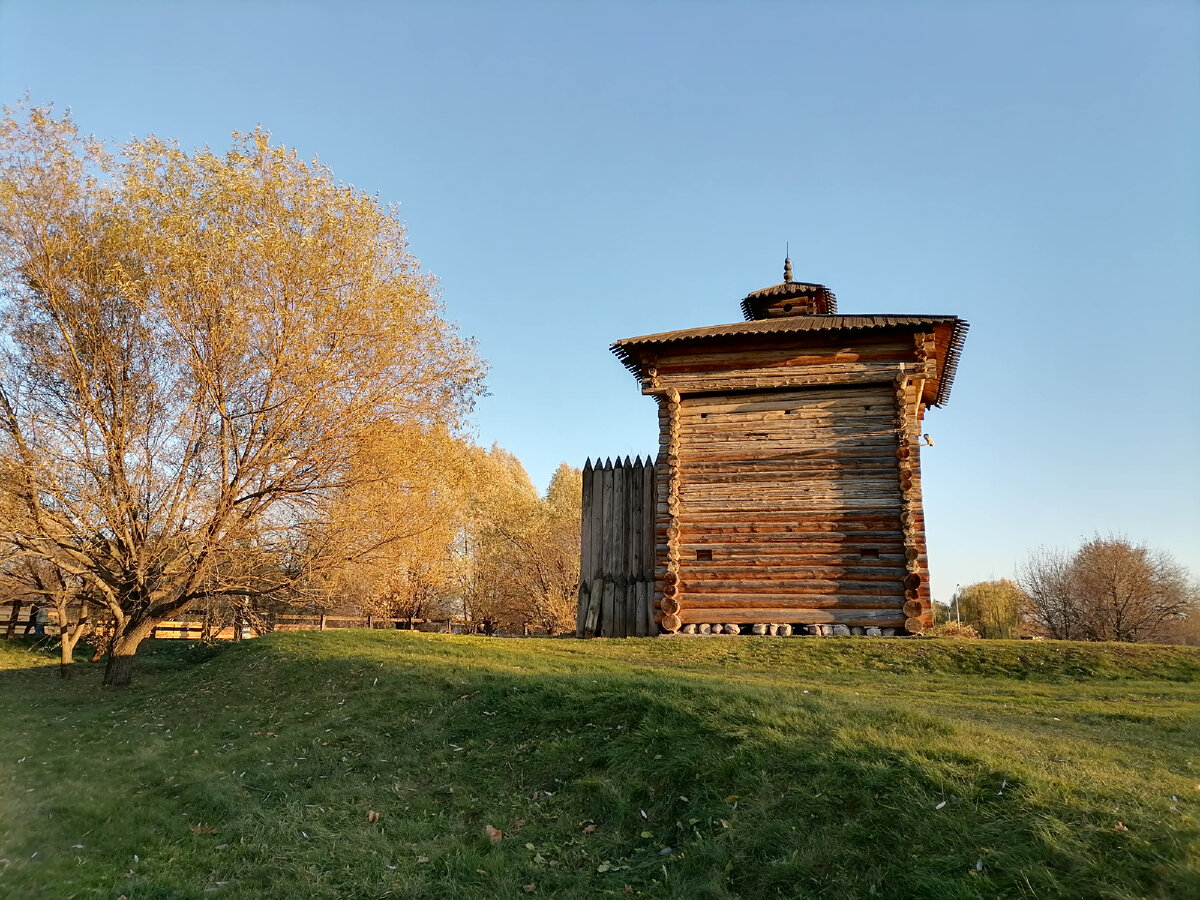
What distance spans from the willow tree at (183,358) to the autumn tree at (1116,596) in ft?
113

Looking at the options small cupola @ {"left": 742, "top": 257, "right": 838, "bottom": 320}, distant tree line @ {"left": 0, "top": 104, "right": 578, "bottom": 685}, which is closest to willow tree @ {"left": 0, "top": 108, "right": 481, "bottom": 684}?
distant tree line @ {"left": 0, "top": 104, "right": 578, "bottom": 685}

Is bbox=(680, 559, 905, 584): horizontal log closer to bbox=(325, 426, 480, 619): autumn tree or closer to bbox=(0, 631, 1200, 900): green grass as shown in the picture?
bbox=(0, 631, 1200, 900): green grass

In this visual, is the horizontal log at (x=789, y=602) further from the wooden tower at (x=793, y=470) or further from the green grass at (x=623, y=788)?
the green grass at (x=623, y=788)

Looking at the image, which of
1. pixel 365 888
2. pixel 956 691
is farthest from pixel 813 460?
pixel 365 888

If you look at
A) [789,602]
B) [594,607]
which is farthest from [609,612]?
[789,602]

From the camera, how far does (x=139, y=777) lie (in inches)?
380

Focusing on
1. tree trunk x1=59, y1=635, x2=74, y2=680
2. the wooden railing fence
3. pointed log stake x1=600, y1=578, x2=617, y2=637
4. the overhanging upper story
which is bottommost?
tree trunk x1=59, y1=635, x2=74, y2=680

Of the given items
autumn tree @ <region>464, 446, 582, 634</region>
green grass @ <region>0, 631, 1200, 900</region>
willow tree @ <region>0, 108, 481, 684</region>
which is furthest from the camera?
autumn tree @ <region>464, 446, 582, 634</region>

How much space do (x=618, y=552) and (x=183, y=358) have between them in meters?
11.8

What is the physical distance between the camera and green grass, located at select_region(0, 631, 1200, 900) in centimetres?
519

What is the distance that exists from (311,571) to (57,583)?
31.2 feet

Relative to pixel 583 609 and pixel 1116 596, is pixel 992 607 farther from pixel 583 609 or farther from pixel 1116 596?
pixel 583 609

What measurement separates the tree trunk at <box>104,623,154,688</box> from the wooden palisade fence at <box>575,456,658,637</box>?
427 inches

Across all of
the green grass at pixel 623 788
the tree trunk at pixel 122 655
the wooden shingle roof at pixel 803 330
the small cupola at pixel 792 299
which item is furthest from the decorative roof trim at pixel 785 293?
the tree trunk at pixel 122 655
